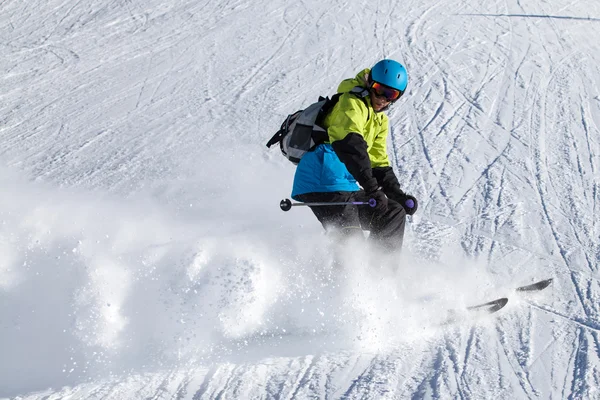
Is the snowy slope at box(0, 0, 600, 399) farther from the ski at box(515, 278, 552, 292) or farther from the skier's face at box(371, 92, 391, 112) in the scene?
the skier's face at box(371, 92, 391, 112)

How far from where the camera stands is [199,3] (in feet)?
43.9

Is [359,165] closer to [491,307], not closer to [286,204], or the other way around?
[286,204]

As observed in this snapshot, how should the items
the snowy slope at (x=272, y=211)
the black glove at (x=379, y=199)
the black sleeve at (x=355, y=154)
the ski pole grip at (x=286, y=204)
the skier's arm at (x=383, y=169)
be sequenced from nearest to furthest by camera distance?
the snowy slope at (x=272, y=211) < the black sleeve at (x=355, y=154) < the black glove at (x=379, y=199) < the ski pole grip at (x=286, y=204) < the skier's arm at (x=383, y=169)

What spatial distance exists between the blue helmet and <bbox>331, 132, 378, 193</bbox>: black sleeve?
18.2 inches

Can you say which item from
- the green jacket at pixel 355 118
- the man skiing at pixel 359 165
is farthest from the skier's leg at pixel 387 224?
the green jacket at pixel 355 118

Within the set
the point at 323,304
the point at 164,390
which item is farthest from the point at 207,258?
the point at 164,390

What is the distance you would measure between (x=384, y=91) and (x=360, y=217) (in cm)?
98

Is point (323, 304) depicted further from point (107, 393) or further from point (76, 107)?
point (76, 107)

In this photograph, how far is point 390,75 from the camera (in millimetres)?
4789

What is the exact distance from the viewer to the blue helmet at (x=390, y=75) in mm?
4789

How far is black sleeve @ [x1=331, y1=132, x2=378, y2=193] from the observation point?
4.62 m

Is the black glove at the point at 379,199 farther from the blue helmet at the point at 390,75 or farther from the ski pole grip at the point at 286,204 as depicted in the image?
the blue helmet at the point at 390,75

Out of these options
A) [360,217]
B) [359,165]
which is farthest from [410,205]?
[359,165]

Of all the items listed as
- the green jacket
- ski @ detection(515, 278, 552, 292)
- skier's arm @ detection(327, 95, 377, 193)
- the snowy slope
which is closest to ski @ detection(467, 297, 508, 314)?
the snowy slope
